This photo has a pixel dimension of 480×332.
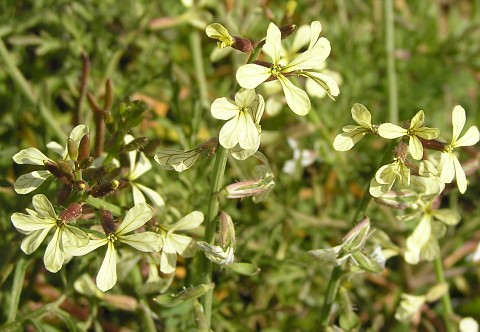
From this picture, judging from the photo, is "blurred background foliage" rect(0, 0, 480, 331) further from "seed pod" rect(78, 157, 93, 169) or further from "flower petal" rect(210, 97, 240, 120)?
"flower petal" rect(210, 97, 240, 120)

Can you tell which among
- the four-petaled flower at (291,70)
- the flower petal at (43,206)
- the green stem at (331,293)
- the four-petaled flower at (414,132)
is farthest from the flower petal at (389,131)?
the flower petal at (43,206)

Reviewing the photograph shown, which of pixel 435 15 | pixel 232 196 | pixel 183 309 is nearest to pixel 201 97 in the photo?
pixel 183 309

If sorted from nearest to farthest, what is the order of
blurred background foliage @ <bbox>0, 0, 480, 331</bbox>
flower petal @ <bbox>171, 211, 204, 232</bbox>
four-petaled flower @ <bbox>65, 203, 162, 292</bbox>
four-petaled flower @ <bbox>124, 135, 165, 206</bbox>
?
1. four-petaled flower @ <bbox>65, 203, 162, 292</bbox>
2. flower petal @ <bbox>171, 211, 204, 232</bbox>
3. four-petaled flower @ <bbox>124, 135, 165, 206</bbox>
4. blurred background foliage @ <bbox>0, 0, 480, 331</bbox>

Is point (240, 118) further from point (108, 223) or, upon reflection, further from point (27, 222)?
point (27, 222)

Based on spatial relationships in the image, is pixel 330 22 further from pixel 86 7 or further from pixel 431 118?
pixel 86 7

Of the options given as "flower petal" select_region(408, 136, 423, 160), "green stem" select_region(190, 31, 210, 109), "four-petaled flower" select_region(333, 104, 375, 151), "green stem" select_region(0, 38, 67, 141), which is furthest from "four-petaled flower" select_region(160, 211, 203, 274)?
"green stem" select_region(190, 31, 210, 109)
